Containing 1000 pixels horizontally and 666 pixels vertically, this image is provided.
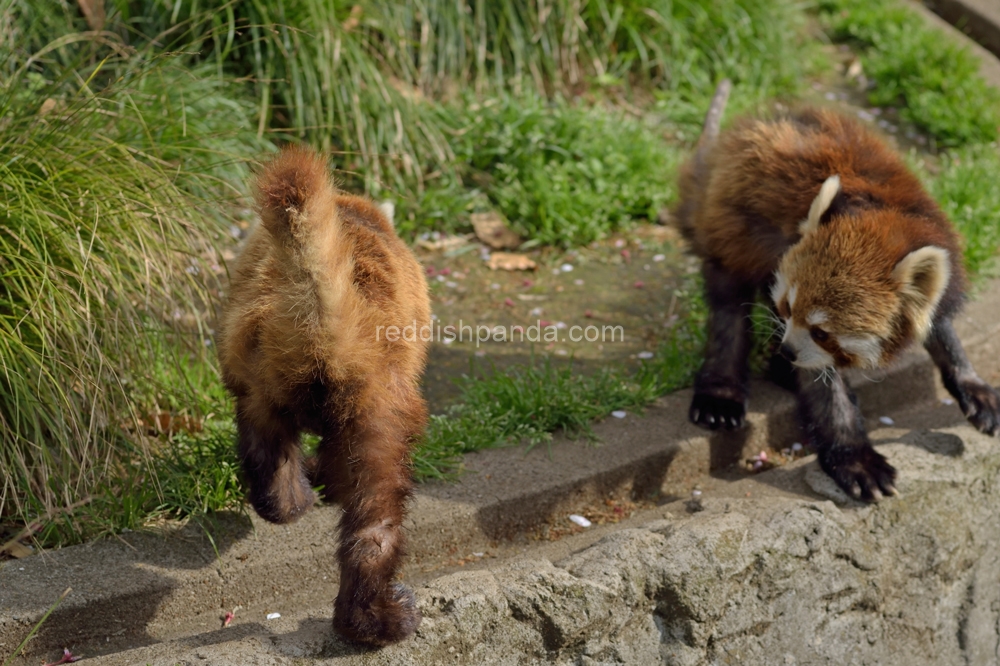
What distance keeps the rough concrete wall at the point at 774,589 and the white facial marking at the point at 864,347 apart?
1.53 ft

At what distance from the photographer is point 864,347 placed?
3.90m

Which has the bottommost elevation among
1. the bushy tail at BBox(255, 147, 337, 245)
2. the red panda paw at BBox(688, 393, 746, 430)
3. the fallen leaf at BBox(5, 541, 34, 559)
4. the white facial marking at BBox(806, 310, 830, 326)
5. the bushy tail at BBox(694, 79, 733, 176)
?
the red panda paw at BBox(688, 393, 746, 430)

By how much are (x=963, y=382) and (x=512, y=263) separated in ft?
8.49

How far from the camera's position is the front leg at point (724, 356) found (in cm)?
442

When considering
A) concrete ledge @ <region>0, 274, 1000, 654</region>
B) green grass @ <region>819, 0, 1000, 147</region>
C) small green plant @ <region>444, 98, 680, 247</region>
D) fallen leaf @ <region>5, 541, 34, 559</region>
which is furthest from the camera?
green grass @ <region>819, 0, 1000, 147</region>

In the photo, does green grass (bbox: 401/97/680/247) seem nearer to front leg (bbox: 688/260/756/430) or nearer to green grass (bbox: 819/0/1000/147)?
front leg (bbox: 688/260/756/430)

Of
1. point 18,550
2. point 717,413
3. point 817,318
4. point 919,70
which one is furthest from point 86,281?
point 919,70

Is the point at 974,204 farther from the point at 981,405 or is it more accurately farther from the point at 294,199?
the point at 294,199

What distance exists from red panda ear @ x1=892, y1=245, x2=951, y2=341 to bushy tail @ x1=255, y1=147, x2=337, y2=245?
7.24 ft

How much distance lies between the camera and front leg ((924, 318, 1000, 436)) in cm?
431

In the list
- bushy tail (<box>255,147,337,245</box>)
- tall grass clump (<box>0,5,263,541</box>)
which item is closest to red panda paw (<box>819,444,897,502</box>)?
bushy tail (<box>255,147,337,245</box>)

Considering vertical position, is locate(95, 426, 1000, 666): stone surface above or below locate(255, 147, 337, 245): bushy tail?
below

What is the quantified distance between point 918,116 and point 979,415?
3847 mm

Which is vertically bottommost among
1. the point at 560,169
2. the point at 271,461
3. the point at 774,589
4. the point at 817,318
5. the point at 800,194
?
the point at 774,589
